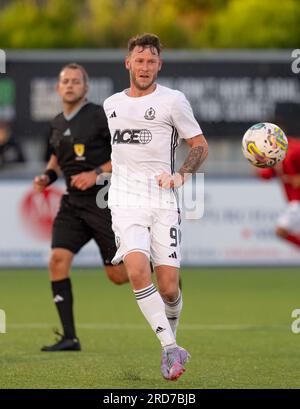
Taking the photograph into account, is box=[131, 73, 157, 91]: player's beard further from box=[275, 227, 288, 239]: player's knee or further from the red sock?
the red sock

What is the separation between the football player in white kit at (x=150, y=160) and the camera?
31.7 feet

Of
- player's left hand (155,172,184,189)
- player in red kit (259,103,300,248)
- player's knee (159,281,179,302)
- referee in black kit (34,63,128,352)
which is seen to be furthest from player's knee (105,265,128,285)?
player in red kit (259,103,300,248)

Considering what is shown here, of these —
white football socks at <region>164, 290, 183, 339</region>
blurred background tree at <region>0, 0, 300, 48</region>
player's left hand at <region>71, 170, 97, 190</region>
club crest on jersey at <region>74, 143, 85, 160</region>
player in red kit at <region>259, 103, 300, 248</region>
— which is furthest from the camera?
blurred background tree at <region>0, 0, 300, 48</region>

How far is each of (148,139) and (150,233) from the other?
2.37 feet

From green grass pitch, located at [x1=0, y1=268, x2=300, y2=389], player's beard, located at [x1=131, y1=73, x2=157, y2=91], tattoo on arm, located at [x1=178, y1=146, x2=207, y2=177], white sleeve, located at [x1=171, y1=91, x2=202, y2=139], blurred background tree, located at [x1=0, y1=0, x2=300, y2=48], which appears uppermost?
blurred background tree, located at [x1=0, y1=0, x2=300, y2=48]

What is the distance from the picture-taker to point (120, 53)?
26.8 metres

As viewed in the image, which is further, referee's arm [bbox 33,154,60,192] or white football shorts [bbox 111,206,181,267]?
referee's arm [bbox 33,154,60,192]

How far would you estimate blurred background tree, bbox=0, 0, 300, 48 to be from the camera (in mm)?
58156

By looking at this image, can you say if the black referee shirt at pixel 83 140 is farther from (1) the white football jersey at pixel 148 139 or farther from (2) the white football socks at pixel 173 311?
(2) the white football socks at pixel 173 311

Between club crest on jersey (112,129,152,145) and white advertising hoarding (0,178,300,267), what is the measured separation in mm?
10770

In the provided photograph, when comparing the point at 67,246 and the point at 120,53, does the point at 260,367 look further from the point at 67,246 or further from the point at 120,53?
the point at 120,53

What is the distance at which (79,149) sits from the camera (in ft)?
38.8

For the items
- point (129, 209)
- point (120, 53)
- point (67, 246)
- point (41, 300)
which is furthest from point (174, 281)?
point (120, 53)

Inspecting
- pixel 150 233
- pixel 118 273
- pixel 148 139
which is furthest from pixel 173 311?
pixel 118 273
